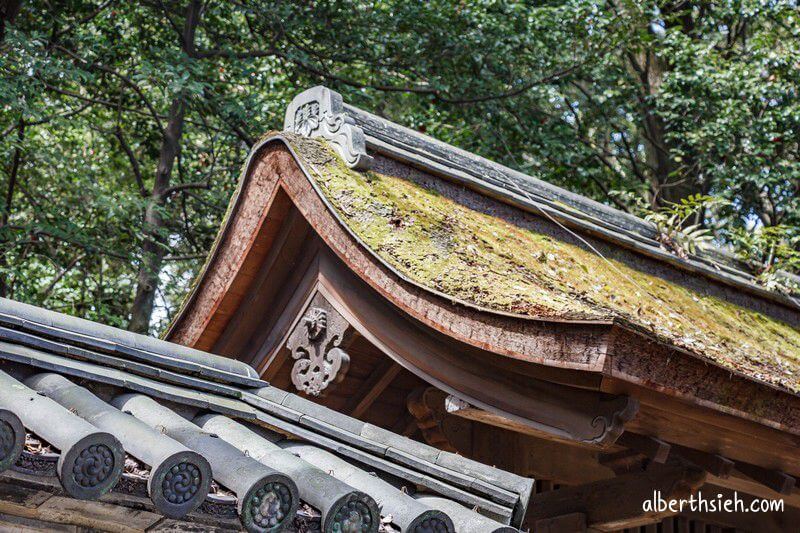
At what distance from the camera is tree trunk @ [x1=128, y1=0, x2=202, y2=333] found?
10.4 m

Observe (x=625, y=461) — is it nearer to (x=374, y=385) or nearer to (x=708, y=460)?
(x=708, y=460)

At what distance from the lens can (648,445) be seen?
12.9 ft

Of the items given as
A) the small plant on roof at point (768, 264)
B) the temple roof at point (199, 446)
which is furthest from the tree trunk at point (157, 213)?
the temple roof at point (199, 446)

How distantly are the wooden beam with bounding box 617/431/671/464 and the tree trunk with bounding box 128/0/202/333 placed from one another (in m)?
7.02

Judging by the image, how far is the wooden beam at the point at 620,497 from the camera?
432 centimetres

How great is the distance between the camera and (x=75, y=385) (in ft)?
9.86

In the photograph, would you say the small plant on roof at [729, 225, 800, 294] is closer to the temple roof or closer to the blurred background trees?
the blurred background trees

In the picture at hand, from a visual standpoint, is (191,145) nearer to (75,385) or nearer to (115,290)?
(115,290)

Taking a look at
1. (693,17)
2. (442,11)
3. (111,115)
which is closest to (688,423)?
(442,11)

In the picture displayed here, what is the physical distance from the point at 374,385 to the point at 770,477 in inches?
82.8

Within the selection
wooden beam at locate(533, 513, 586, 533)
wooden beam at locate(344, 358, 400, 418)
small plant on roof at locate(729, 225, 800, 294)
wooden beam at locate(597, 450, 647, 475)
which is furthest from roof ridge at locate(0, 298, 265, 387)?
small plant on roof at locate(729, 225, 800, 294)

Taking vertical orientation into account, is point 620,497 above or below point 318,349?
below

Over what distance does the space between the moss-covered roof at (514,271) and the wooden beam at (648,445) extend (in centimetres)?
46

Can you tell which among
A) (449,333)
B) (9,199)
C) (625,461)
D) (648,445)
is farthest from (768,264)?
(9,199)
